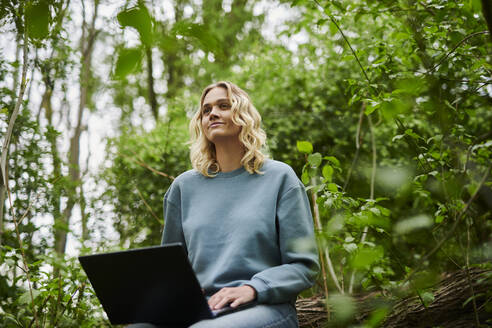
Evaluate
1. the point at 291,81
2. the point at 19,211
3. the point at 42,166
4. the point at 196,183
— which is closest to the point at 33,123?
the point at 42,166

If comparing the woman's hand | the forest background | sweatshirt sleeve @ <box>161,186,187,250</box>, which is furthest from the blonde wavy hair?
the woman's hand

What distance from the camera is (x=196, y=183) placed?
2.11 metres

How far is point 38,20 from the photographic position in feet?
2.16

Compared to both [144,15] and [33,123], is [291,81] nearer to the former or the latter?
[33,123]

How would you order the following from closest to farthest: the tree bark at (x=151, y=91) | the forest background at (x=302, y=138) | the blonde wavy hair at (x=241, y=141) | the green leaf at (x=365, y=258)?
the green leaf at (x=365, y=258) < the forest background at (x=302, y=138) < the blonde wavy hair at (x=241, y=141) < the tree bark at (x=151, y=91)

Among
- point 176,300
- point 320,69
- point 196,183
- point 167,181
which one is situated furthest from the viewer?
point 320,69

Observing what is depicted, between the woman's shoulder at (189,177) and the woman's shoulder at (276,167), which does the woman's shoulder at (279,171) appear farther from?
the woman's shoulder at (189,177)

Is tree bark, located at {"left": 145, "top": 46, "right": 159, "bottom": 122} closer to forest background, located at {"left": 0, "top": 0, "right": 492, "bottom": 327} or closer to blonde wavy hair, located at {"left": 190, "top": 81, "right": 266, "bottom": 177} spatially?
forest background, located at {"left": 0, "top": 0, "right": 492, "bottom": 327}

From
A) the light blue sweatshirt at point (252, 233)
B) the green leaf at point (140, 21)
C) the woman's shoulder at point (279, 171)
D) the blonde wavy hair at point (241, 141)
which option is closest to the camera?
the green leaf at point (140, 21)

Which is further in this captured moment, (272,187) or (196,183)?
(196,183)

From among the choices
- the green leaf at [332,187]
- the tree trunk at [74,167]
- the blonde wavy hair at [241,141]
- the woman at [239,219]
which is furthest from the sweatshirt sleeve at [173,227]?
the tree trunk at [74,167]

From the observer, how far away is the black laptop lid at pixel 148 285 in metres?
1.34

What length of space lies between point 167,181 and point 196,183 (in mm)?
2449

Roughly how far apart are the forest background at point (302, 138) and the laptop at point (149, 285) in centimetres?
44
